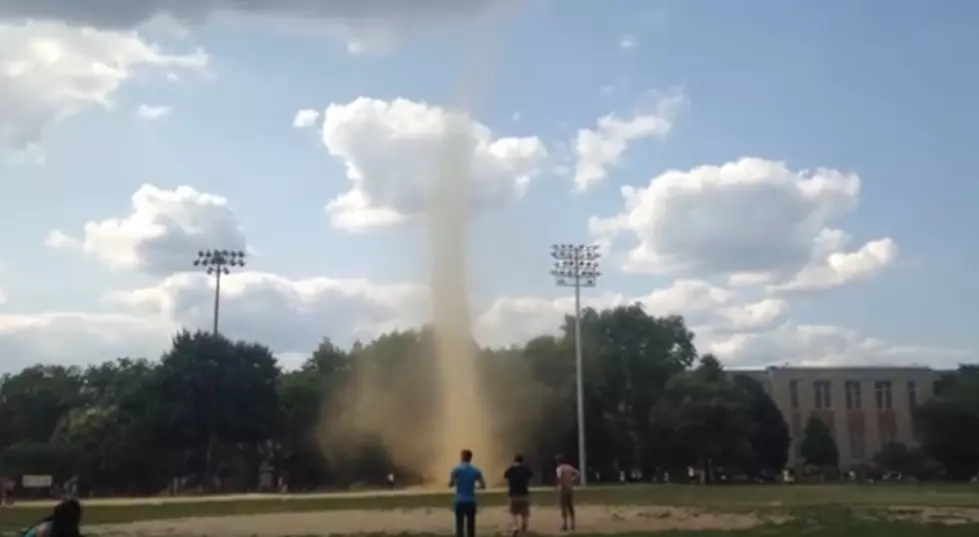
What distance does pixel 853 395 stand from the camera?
138 metres

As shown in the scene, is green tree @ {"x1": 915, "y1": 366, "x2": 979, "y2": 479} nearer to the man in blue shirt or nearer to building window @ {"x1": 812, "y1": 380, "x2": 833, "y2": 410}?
building window @ {"x1": 812, "y1": 380, "x2": 833, "y2": 410}

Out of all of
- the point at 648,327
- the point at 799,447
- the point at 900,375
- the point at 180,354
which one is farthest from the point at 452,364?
the point at 900,375

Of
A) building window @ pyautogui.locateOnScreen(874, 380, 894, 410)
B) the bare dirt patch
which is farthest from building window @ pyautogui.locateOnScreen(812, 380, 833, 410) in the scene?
the bare dirt patch

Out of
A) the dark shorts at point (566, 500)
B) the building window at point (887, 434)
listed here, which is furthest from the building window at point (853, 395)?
the dark shorts at point (566, 500)

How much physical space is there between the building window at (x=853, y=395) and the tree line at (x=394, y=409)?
11030 mm

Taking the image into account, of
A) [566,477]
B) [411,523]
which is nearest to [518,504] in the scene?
[566,477]

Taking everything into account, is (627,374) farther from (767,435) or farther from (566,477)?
(566,477)

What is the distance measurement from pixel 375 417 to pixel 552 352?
22.2 m

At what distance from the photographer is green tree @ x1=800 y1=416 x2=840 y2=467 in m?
126

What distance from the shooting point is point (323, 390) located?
100312 mm

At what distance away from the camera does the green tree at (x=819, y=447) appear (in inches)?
4968

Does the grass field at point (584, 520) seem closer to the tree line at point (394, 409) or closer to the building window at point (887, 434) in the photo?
the tree line at point (394, 409)

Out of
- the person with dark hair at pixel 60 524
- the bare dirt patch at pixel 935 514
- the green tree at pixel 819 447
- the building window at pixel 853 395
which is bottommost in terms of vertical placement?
the bare dirt patch at pixel 935 514

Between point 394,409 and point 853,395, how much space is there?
231ft
